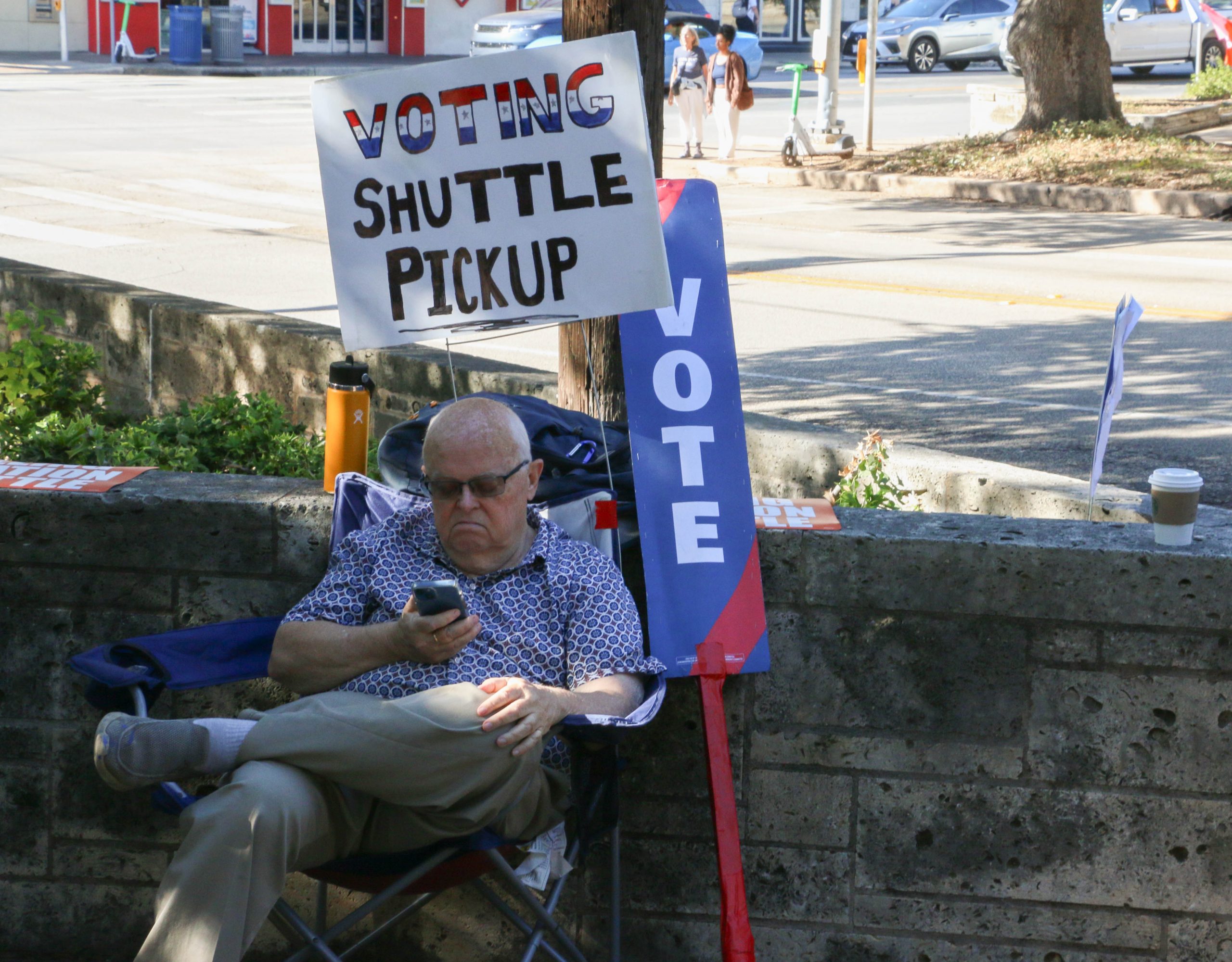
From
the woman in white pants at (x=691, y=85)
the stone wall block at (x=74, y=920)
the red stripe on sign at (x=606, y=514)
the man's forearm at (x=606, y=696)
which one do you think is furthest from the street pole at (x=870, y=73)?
the stone wall block at (x=74, y=920)

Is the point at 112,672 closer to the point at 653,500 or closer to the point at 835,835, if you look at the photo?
the point at 653,500

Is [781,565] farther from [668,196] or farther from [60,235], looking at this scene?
[60,235]

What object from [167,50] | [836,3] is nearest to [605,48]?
[836,3]

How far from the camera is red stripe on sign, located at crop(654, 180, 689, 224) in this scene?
12.2 feet

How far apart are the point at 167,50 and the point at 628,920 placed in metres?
36.0

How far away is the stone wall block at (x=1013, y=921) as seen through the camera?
339 cm

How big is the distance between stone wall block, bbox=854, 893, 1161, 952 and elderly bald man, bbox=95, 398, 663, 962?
834 millimetres

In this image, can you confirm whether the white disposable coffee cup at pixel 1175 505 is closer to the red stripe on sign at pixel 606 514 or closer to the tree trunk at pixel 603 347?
the red stripe on sign at pixel 606 514

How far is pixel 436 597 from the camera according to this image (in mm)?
3035

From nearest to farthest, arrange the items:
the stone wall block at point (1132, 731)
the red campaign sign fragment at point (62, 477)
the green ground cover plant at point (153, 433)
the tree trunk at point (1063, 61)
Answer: the stone wall block at point (1132, 731), the red campaign sign fragment at point (62, 477), the green ground cover plant at point (153, 433), the tree trunk at point (1063, 61)

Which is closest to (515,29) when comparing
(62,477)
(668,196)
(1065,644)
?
(668,196)

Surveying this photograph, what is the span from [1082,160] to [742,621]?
15076mm

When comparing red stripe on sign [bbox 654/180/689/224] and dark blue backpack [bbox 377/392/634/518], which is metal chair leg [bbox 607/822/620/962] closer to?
dark blue backpack [bbox 377/392/634/518]

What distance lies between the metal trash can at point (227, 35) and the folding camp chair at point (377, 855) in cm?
3296
